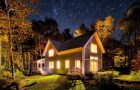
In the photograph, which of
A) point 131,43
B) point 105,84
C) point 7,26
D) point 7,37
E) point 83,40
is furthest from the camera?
point 131,43

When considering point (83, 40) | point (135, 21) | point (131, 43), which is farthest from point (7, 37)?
point (131, 43)

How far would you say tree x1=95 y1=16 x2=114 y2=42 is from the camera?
161 ft

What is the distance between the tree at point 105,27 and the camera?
161ft

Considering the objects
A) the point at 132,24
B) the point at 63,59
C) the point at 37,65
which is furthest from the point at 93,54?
the point at 37,65

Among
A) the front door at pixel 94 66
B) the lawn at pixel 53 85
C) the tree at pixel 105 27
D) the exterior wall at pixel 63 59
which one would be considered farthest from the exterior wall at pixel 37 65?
the lawn at pixel 53 85

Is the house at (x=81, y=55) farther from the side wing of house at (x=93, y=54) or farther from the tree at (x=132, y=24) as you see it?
the tree at (x=132, y=24)

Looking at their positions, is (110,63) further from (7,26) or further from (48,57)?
(7,26)

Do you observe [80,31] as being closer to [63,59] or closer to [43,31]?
[43,31]

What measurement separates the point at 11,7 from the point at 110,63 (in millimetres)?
32665

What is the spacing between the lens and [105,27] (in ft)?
163

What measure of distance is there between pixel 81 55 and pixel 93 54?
266cm

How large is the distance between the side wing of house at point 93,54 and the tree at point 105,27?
1638 cm

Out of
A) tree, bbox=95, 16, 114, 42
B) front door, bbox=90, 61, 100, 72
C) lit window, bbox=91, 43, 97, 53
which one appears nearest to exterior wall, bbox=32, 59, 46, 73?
front door, bbox=90, 61, 100, 72

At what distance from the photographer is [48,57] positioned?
38969 millimetres
